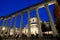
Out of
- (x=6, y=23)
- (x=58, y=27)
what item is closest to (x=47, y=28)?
(x=58, y=27)

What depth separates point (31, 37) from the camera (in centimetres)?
196

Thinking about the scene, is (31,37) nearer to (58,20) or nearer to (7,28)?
(58,20)

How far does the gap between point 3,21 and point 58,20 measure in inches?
54.0

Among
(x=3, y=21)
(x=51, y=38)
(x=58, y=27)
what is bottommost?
(x=51, y=38)

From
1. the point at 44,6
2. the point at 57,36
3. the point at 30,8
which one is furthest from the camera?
the point at 30,8

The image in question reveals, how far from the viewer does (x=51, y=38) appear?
1.73 metres

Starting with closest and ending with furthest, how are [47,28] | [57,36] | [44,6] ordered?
1. [57,36]
2. [44,6]
3. [47,28]

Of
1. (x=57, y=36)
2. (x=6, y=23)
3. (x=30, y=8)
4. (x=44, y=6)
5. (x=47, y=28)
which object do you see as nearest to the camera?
(x=57, y=36)

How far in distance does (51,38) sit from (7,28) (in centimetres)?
130

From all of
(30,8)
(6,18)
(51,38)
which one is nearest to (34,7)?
(30,8)

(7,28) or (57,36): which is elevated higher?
(7,28)

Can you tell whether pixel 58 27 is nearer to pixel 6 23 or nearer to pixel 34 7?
pixel 34 7

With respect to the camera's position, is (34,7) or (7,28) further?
(7,28)

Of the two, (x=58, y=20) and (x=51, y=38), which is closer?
(x=51, y=38)
